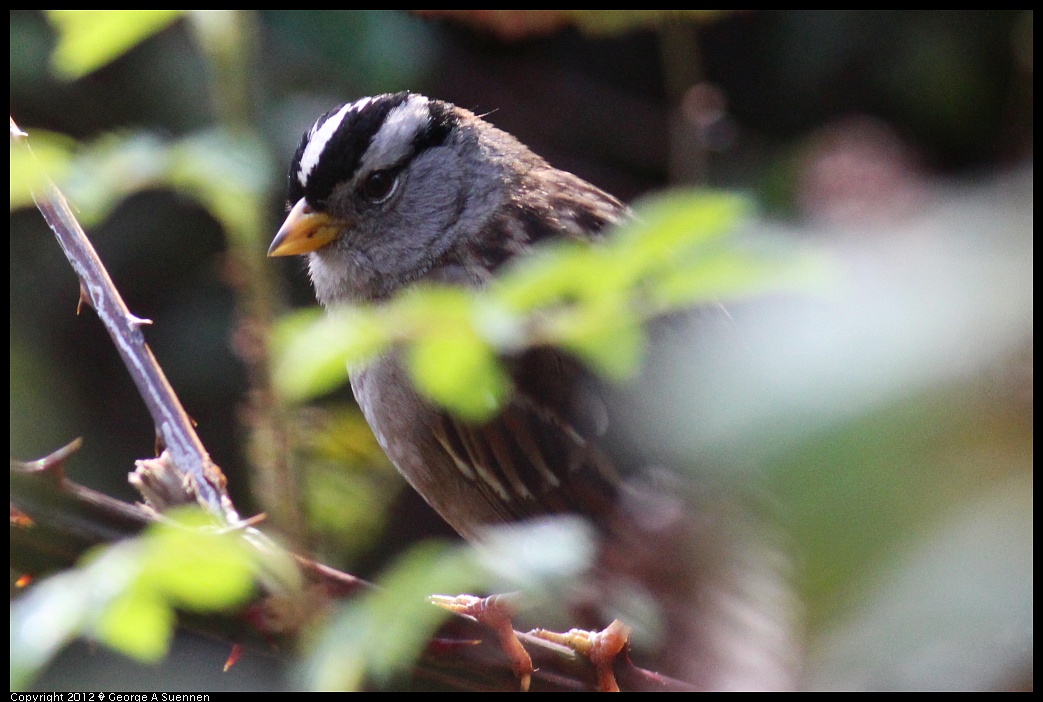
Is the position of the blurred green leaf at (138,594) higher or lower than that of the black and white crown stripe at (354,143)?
lower

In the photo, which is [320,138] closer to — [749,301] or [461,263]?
[461,263]

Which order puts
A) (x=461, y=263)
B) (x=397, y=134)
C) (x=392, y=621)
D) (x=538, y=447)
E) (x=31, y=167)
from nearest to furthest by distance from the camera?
(x=392, y=621)
(x=31, y=167)
(x=538, y=447)
(x=461, y=263)
(x=397, y=134)

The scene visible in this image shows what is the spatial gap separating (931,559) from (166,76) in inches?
112

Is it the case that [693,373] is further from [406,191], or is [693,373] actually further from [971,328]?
[406,191]

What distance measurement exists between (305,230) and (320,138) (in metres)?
0.19

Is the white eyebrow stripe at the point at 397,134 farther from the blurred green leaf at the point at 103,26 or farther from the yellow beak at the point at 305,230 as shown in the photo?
the blurred green leaf at the point at 103,26

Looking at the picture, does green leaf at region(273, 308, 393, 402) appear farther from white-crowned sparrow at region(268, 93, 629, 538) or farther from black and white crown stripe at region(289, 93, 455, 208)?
black and white crown stripe at region(289, 93, 455, 208)

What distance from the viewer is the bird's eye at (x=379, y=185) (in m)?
2.35

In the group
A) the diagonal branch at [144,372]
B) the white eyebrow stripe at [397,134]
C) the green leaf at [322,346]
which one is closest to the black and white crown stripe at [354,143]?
the white eyebrow stripe at [397,134]

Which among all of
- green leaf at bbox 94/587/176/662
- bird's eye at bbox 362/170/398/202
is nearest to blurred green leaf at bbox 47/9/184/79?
bird's eye at bbox 362/170/398/202

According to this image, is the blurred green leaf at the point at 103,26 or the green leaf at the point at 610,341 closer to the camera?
the green leaf at the point at 610,341

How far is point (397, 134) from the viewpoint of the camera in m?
2.36

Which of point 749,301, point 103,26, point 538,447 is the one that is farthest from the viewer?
point 538,447

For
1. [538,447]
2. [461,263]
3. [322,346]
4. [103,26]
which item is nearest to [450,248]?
[461,263]
